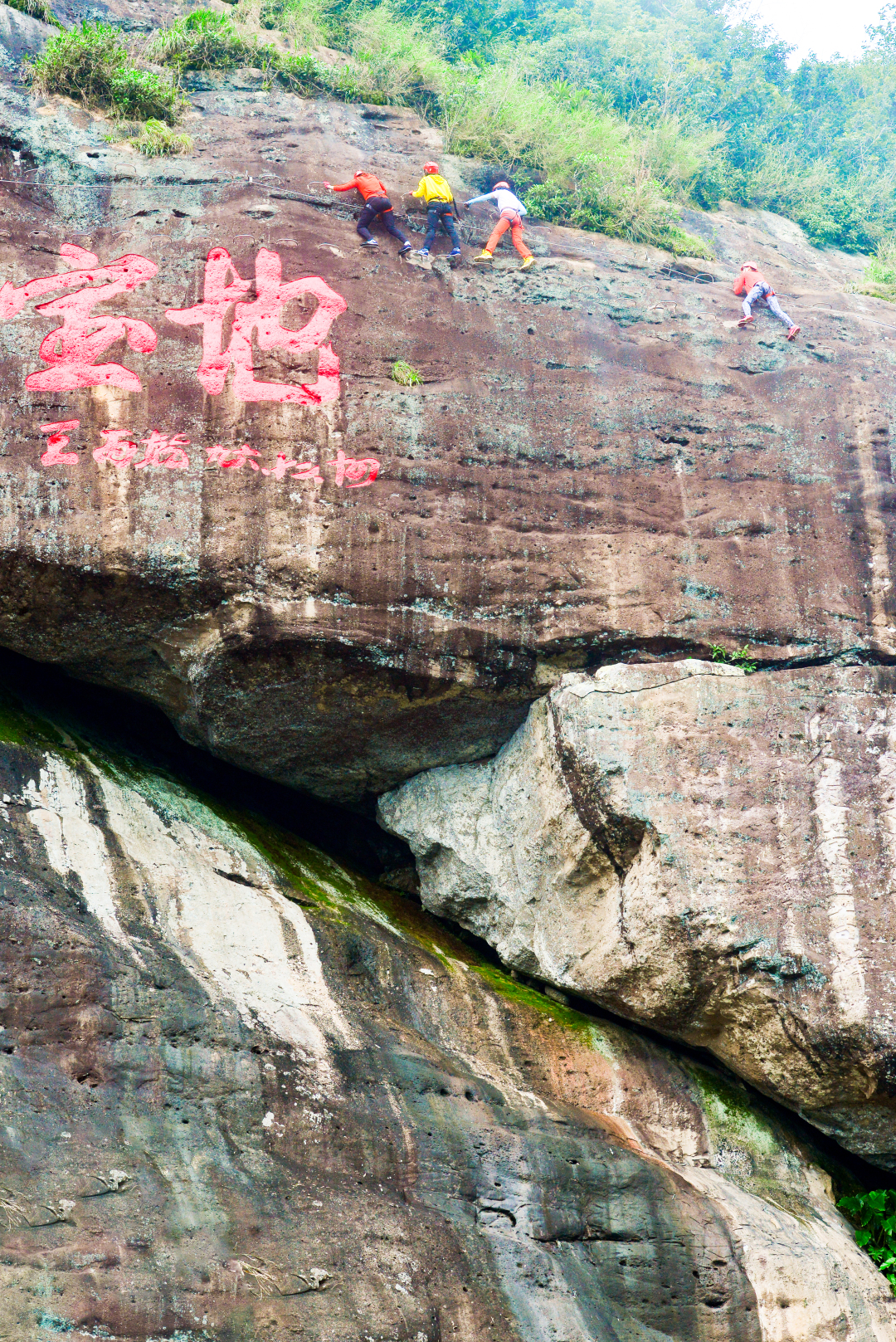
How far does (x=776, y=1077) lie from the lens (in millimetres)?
6168

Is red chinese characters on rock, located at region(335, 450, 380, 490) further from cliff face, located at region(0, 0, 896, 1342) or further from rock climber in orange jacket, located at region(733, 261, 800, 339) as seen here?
rock climber in orange jacket, located at region(733, 261, 800, 339)

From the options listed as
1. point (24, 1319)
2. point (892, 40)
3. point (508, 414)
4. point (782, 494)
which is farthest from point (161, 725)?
point (892, 40)

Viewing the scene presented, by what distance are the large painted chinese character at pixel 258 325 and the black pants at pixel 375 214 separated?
0.67 m

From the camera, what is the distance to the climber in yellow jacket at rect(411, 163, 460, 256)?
7.86 meters

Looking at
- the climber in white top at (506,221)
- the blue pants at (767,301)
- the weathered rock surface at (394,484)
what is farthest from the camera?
the blue pants at (767,301)

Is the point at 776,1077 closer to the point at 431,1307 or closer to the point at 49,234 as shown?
the point at 431,1307

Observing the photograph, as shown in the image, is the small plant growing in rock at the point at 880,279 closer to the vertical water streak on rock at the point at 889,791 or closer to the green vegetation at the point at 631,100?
the green vegetation at the point at 631,100

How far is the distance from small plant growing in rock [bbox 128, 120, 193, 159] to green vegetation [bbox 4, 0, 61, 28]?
170 centimetres

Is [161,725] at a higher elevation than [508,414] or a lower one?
lower

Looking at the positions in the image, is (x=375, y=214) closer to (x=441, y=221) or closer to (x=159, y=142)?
(x=441, y=221)

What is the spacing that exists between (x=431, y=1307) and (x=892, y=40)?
64.5ft

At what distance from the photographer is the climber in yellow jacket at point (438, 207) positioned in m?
7.86

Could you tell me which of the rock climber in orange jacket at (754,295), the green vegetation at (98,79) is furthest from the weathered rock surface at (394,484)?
the green vegetation at (98,79)

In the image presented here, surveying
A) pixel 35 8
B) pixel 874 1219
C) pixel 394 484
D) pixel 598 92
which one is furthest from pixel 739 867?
pixel 598 92
